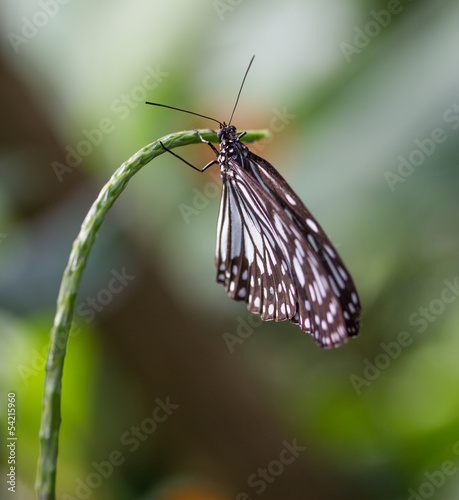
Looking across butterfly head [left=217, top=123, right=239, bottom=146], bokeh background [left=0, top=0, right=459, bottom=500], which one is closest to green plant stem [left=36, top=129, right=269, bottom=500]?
butterfly head [left=217, top=123, right=239, bottom=146]

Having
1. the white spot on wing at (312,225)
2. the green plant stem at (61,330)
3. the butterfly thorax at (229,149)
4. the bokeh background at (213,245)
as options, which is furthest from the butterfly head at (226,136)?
the bokeh background at (213,245)

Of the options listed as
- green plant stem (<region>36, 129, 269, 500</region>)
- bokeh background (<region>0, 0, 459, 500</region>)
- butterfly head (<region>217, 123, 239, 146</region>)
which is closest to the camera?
green plant stem (<region>36, 129, 269, 500</region>)

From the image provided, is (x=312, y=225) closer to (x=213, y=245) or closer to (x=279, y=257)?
(x=279, y=257)

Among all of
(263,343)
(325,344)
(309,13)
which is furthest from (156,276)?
(325,344)

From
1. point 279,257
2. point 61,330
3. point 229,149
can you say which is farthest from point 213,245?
point 61,330

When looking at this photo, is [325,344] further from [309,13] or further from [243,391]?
[243,391]

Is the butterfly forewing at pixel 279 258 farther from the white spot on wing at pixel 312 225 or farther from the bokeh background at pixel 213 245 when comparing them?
the bokeh background at pixel 213 245

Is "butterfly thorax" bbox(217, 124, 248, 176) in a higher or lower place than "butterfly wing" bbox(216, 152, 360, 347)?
higher

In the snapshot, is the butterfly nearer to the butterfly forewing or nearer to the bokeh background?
the butterfly forewing
